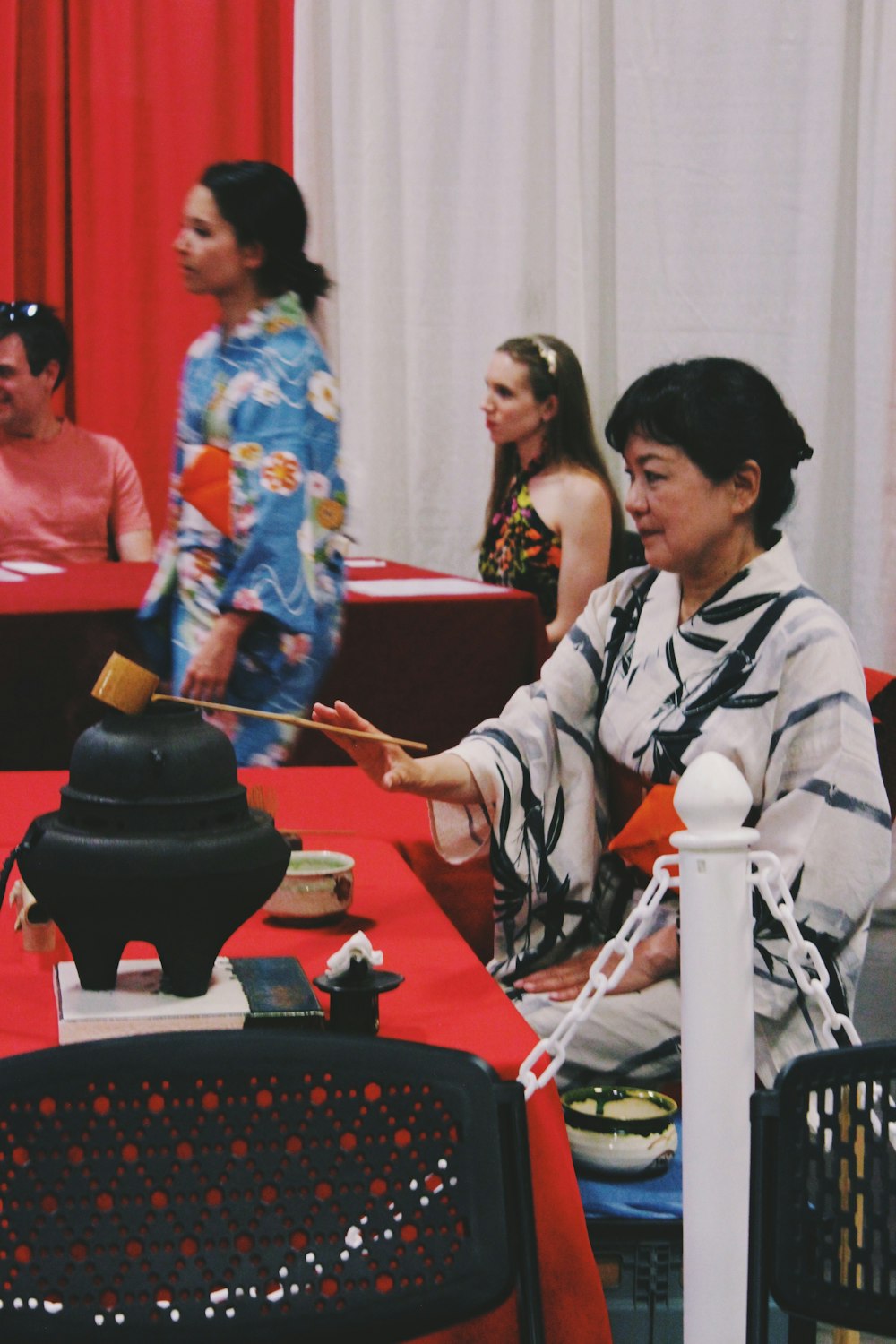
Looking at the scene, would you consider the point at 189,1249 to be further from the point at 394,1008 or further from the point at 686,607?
the point at 686,607

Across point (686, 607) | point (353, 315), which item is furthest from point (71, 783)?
point (353, 315)

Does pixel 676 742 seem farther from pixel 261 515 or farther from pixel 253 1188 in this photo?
pixel 253 1188

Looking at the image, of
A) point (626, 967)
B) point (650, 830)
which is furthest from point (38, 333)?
point (626, 967)

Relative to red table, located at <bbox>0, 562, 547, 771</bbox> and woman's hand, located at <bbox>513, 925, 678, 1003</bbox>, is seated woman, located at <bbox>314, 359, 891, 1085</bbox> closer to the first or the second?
woman's hand, located at <bbox>513, 925, 678, 1003</bbox>

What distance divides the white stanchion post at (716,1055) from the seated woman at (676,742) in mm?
641

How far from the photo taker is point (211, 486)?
2.43m

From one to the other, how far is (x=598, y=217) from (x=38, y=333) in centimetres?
177

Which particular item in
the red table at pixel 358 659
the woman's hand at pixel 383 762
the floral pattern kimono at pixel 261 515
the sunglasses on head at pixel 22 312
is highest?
the sunglasses on head at pixel 22 312

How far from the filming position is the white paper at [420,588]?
321cm

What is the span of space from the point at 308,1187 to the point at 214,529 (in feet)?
5.33

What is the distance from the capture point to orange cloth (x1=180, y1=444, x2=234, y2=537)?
7.91 ft

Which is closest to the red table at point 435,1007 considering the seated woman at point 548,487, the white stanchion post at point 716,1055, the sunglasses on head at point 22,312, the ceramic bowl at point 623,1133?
the white stanchion post at point 716,1055

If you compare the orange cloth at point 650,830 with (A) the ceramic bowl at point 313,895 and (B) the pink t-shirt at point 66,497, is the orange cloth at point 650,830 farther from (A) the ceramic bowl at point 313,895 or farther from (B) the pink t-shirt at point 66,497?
(B) the pink t-shirt at point 66,497

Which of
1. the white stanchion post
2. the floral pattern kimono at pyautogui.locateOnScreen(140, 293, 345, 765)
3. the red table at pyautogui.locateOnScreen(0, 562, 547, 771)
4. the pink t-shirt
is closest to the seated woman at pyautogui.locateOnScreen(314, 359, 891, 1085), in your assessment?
the floral pattern kimono at pyautogui.locateOnScreen(140, 293, 345, 765)
